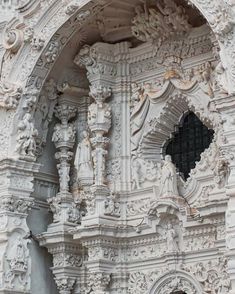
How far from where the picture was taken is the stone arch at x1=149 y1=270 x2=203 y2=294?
1127 centimetres

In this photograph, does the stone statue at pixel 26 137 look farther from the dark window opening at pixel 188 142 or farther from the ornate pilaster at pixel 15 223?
the dark window opening at pixel 188 142

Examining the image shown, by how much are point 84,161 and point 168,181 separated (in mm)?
1480

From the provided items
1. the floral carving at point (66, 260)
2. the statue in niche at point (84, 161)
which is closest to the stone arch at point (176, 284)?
the floral carving at point (66, 260)

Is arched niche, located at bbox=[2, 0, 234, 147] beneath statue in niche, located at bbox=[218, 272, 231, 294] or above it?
above

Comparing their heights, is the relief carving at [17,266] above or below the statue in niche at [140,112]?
below

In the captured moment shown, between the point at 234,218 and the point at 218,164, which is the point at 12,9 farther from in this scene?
the point at 234,218

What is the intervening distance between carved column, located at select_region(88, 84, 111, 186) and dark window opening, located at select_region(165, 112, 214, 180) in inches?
36.8

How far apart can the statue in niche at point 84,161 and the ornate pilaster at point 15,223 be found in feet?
2.11

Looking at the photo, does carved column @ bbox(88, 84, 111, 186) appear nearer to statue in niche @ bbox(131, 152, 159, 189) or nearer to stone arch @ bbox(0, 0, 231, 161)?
statue in niche @ bbox(131, 152, 159, 189)

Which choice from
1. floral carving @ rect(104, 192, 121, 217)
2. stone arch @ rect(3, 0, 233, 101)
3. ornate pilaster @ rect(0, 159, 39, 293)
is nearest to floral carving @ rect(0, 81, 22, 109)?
stone arch @ rect(3, 0, 233, 101)

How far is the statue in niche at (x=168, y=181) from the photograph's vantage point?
1169cm

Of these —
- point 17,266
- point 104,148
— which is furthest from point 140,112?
point 17,266

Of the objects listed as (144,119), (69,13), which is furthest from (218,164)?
(69,13)

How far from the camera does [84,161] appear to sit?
12.6 metres
